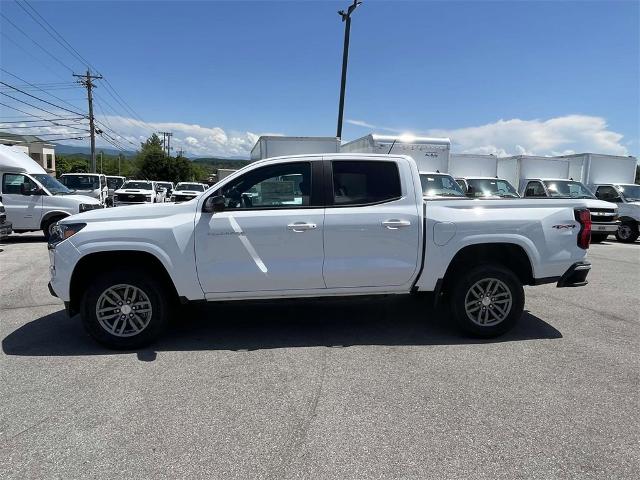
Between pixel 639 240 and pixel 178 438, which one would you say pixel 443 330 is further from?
pixel 639 240

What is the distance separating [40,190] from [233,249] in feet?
33.9

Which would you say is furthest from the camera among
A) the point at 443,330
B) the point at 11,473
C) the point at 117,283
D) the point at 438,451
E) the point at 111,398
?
the point at 443,330

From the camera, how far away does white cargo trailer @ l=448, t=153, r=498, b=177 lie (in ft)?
63.0

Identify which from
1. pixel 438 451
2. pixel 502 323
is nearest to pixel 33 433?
pixel 438 451

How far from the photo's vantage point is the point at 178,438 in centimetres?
294

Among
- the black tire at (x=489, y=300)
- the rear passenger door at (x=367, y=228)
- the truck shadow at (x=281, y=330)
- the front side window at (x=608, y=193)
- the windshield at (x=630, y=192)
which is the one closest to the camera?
the rear passenger door at (x=367, y=228)

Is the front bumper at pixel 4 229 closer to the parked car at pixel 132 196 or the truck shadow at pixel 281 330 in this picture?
the truck shadow at pixel 281 330

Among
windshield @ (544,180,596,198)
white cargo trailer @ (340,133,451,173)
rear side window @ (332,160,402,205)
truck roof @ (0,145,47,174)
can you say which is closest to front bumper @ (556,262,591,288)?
rear side window @ (332,160,402,205)

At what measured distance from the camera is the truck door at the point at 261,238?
435 cm

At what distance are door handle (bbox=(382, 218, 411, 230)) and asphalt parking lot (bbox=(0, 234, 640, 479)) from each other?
4.04ft

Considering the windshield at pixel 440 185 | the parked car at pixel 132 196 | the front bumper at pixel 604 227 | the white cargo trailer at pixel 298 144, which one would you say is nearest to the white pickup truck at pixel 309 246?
the windshield at pixel 440 185

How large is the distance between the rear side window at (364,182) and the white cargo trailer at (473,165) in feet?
50.6

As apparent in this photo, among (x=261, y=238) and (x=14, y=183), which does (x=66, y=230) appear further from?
(x=14, y=183)

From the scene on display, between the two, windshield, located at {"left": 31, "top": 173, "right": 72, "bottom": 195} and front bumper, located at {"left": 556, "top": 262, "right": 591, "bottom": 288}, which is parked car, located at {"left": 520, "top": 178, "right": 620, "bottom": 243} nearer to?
front bumper, located at {"left": 556, "top": 262, "right": 591, "bottom": 288}
